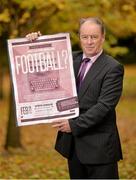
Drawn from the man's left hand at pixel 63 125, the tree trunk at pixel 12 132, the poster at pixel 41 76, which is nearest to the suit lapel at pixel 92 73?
the poster at pixel 41 76

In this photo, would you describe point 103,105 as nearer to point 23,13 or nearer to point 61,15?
point 23,13

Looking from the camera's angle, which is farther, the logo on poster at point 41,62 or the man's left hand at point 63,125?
the logo on poster at point 41,62

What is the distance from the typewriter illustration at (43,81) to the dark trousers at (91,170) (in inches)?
23.2

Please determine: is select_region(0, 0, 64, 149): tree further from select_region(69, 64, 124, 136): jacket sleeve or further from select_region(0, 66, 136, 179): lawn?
select_region(69, 64, 124, 136): jacket sleeve

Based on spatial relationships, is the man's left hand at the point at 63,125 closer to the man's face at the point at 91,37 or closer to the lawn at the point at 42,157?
the man's face at the point at 91,37

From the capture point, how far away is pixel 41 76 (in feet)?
14.7

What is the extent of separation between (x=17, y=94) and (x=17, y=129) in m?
7.38

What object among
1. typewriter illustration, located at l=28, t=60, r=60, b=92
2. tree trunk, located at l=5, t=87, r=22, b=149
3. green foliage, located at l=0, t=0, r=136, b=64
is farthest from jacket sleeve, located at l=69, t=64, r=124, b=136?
tree trunk, located at l=5, t=87, r=22, b=149

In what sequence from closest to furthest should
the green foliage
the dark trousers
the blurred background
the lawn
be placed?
the dark trousers
the lawn
the blurred background
the green foliage

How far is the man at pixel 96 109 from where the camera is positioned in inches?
167

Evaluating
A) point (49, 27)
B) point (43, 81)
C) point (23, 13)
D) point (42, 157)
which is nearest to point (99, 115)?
point (43, 81)

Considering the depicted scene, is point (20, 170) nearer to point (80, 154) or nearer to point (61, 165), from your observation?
point (61, 165)

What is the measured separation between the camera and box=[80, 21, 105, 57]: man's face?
4.26 meters

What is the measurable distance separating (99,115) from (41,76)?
0.62 metres
